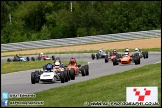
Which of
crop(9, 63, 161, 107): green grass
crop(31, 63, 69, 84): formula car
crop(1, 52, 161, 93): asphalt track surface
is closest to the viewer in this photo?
crop(9, 63, 161, 107): green grass

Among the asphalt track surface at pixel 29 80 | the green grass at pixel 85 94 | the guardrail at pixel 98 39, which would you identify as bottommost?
the asphalt track surface at pixel 29 80

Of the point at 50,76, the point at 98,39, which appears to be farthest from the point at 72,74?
the point at 98,39

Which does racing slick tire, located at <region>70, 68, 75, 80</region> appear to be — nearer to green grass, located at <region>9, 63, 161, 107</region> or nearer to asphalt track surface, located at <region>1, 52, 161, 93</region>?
asphalt track surface, located at <region>1, 52, 161, 93</region>

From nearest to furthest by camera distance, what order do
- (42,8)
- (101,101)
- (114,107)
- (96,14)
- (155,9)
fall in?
(114,107) → (101,101) → (155,9) → (96,14) → (42,8)

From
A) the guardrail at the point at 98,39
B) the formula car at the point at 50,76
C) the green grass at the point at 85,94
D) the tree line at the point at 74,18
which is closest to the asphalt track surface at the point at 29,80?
the formula car at the point at 50,76

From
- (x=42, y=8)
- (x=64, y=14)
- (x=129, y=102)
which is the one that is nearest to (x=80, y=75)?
(x=129, y=102)

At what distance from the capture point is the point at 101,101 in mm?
12734

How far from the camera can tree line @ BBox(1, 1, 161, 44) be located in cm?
7150

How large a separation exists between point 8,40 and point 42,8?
1530cm

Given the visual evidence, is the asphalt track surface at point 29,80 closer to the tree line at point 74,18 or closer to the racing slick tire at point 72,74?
the racing slick tire at point 72,74

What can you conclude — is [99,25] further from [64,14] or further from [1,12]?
[1,12]

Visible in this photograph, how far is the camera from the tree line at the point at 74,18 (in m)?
71.5

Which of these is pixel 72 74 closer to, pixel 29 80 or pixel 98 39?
pixel 29 80

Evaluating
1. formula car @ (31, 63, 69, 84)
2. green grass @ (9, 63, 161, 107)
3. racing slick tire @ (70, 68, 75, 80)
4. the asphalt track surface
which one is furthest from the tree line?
green grass @ (9, 63, 161, 107)
